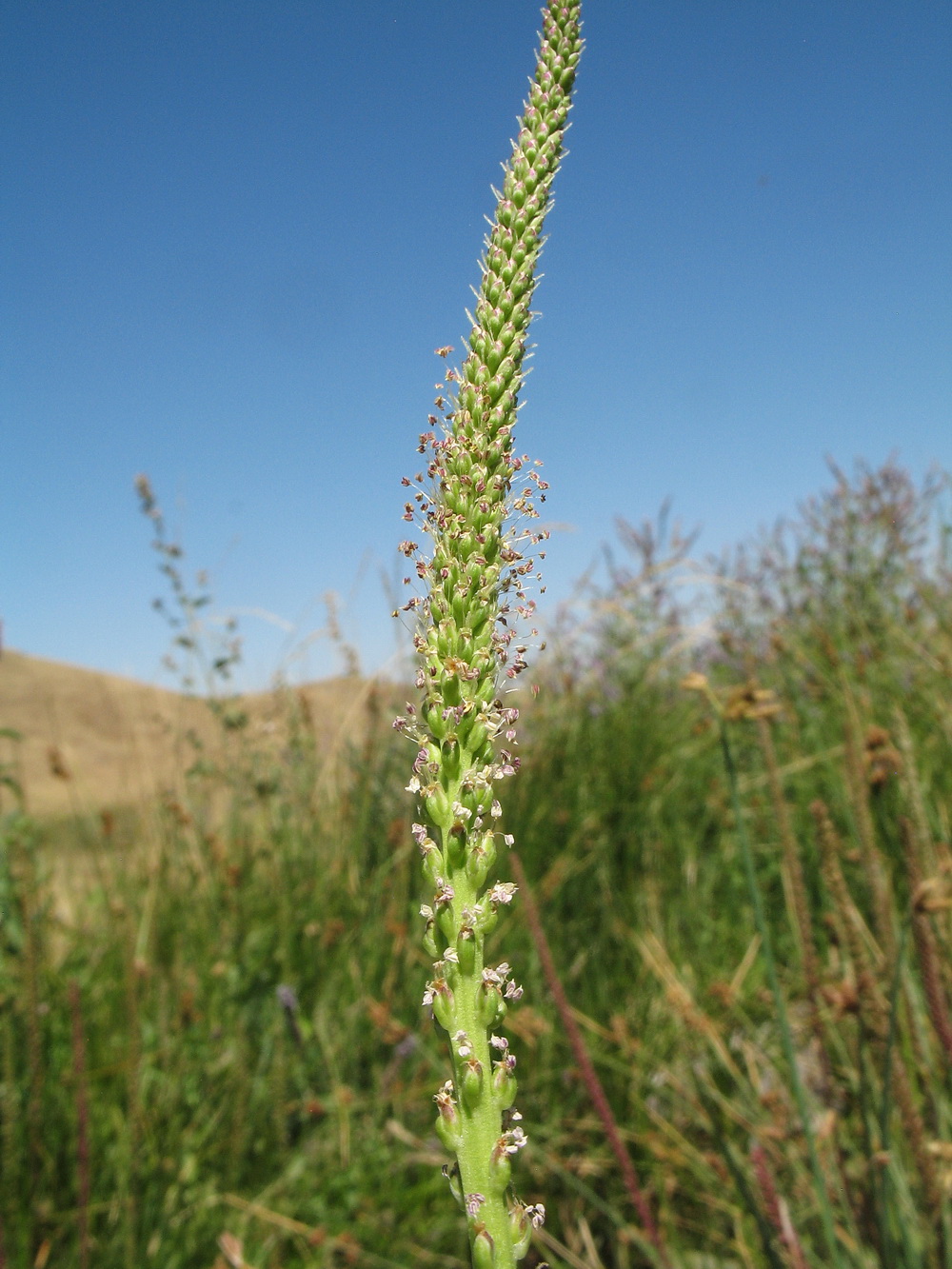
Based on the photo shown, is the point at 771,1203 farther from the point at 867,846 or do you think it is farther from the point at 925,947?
the point at 867,846

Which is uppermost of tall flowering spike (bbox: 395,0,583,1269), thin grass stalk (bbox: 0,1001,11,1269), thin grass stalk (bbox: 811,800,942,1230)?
tall flowering spike (bbox: 395,0,583,1269)

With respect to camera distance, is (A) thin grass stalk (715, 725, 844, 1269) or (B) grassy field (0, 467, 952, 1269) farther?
(B) grassy field (0, 467, 952, 1269)

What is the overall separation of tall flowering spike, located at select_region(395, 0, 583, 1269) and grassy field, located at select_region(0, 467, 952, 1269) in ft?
3.57

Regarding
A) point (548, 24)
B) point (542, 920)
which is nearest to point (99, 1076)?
point (542, 920)

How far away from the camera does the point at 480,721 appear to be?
1248 mm

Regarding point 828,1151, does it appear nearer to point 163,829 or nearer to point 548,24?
point 548,24

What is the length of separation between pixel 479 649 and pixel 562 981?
14.6 ft

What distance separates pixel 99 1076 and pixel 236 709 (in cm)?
375

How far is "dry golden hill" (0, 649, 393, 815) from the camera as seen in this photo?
6777 millimetres

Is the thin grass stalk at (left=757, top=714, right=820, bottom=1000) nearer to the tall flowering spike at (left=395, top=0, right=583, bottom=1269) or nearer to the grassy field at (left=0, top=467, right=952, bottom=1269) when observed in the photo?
the grassy field at (left=0, top=467, right=952, bottom=1269)

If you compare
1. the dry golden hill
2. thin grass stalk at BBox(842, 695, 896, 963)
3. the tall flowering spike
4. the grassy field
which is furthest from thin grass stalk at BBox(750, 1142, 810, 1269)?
the dry golden hill

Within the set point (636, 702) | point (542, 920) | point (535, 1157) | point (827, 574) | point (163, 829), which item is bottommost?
point (535, 1157)

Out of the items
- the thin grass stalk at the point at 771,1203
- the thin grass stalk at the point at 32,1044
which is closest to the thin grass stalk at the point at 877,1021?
the thin grass stalk at the point at 771,1203

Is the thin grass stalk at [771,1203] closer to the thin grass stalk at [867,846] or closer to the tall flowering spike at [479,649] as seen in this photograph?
the thin grass stalk at [867,846]
